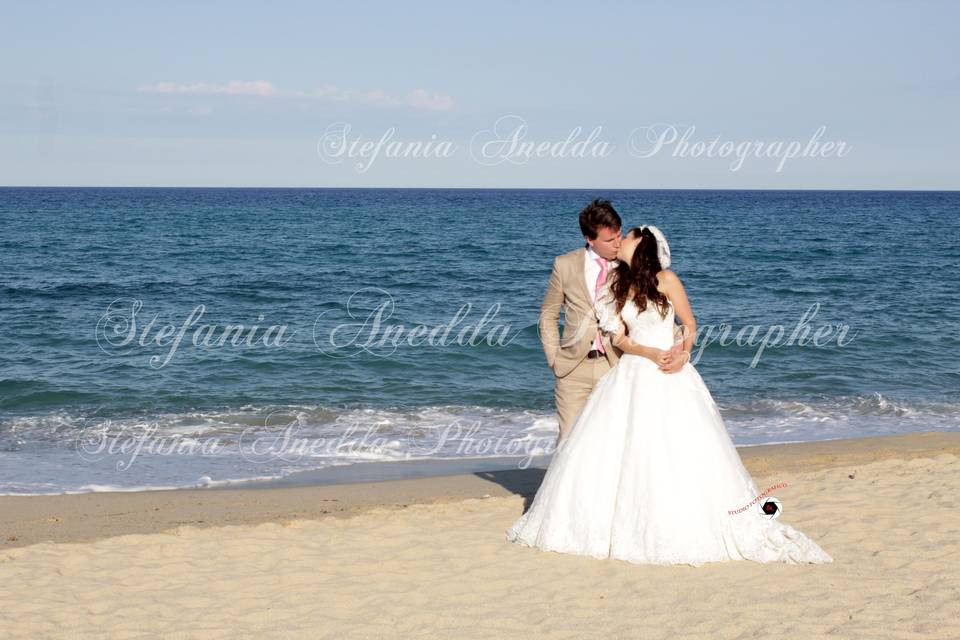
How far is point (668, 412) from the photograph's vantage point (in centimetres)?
609

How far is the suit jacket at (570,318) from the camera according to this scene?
252 inches

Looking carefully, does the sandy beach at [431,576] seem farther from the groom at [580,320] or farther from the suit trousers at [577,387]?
the groom at [580,320]

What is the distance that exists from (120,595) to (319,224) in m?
54.1

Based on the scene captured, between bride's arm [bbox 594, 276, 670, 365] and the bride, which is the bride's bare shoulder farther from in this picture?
bride's arm [bbox 594, 276, 670, 365]

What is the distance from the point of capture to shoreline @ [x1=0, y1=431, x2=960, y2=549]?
7.82 meters

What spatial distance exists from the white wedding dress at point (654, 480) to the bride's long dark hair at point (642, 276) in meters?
0.08

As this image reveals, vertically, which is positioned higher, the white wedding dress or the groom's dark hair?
the groom's dark hair

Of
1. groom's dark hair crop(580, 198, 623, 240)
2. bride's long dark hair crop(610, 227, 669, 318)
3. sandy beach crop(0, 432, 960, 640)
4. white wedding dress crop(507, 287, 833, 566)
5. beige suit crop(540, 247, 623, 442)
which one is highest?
groom's dark hair crop(580, 198, 623, 240)

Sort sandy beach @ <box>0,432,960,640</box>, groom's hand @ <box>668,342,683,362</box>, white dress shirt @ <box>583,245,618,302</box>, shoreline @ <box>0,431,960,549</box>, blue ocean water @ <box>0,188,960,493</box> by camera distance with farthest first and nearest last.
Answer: blue ocean water @ <box>0,188,960,493</box> → shoreline @ <box>0,431,960,549</box> → white dress shirt @ <box>583,245,618,302</box> → groom's hand @ <box>668,342,683,362</box> → sandy beach @ <box>0,432,960,640</box>

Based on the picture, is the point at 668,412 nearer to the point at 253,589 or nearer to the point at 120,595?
the point at 253,589

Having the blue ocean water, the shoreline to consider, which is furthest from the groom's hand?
the blue ocean water

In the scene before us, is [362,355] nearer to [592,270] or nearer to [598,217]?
[592,270]

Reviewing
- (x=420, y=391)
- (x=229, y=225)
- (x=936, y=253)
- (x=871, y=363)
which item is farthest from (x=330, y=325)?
(x=229, y=225)

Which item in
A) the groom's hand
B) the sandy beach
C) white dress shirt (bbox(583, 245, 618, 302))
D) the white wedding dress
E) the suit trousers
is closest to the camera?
the sandy beach
